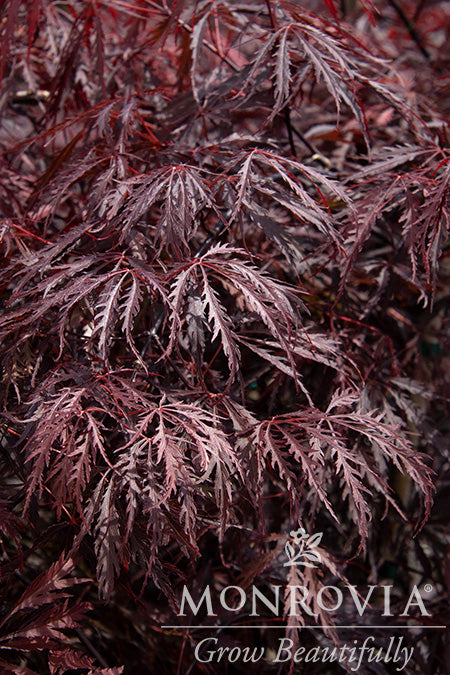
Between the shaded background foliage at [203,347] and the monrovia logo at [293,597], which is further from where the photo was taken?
the monrovia logo at [293,597]

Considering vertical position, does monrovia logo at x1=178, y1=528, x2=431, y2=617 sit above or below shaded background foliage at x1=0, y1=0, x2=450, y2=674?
below

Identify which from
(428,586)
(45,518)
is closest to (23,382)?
(45,518)

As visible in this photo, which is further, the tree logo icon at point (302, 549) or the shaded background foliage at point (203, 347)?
the tree logo icon at point (302, 549)

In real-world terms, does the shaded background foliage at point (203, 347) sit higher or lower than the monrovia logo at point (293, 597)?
higher

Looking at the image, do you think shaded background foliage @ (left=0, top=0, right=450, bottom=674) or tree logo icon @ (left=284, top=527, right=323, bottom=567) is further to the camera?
tree logo icon @ (left=284, top=527, right=323, bottom=567)

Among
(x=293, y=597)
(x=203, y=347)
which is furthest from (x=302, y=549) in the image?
(x=203, y=347)

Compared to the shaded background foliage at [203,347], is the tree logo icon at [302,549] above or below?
below
